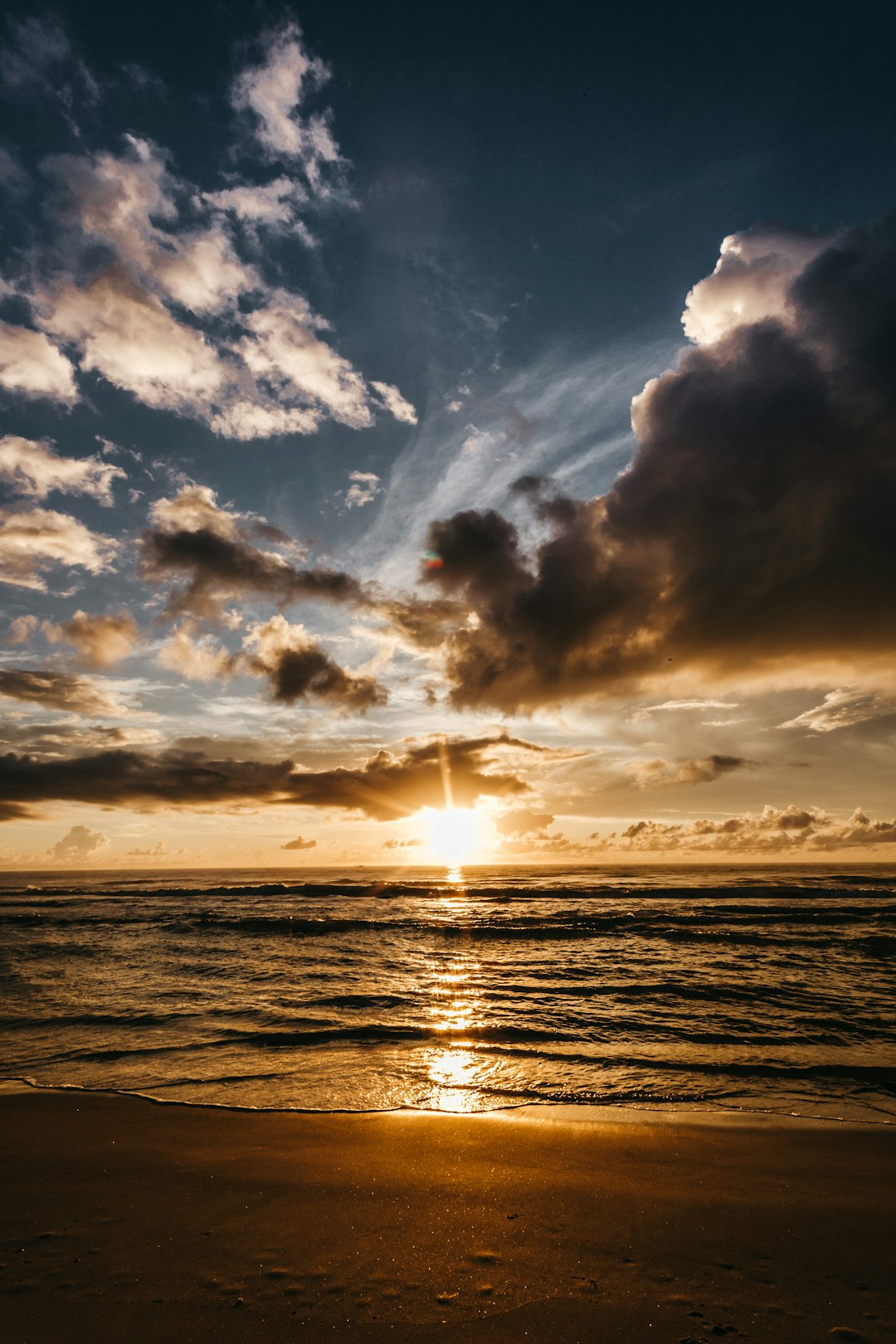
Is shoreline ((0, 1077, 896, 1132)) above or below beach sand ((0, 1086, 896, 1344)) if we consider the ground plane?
below

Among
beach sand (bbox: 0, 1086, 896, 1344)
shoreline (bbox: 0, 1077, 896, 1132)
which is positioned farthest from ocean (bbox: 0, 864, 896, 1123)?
beach sand (bbox: 0, 1086, 896, 1344)

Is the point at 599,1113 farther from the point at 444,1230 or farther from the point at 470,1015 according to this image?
the point at 470,1015

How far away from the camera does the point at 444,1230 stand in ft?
16.6

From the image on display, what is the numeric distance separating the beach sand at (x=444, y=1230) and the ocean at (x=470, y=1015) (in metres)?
1.39

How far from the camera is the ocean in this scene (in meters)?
9.26

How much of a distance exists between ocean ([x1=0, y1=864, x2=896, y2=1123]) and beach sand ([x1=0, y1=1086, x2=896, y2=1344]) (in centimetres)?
139

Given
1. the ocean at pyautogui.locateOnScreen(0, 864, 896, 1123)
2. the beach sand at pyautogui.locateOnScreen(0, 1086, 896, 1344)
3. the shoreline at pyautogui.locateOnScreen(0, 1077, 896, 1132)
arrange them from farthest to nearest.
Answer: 1. the ocean at pyautogui.locateOnScreen(0, 864, 896, 1123)
2. the shoreline at pyautogui.locateOnScreen(0, 1077, 896, 1132)
3. the beach sand at pyautogui.locateOnScreen(0, 1086, 896, 1344)

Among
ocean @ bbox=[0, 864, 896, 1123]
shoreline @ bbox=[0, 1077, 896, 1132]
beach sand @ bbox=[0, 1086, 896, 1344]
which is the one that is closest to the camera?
beach sand @ bbox=[0, 1086, 896, 1344]

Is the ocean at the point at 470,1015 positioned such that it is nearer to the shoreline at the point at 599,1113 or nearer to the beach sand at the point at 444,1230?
the shoreline at the point at 599,1113

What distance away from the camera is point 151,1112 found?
26.9 ft

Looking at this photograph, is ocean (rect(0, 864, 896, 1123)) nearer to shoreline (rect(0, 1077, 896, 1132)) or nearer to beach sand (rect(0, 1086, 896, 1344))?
shoreline (rect(0, 1077, 896, 1132))

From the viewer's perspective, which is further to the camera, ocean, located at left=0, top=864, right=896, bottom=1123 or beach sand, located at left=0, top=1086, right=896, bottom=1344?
ocean, located at left=0, top=864, right=896, bottom=1123

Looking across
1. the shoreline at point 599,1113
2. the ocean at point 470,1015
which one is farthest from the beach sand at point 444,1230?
the ocean at point 470,1015

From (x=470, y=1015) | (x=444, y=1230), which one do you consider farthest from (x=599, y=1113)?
(x=470, y=1015)
